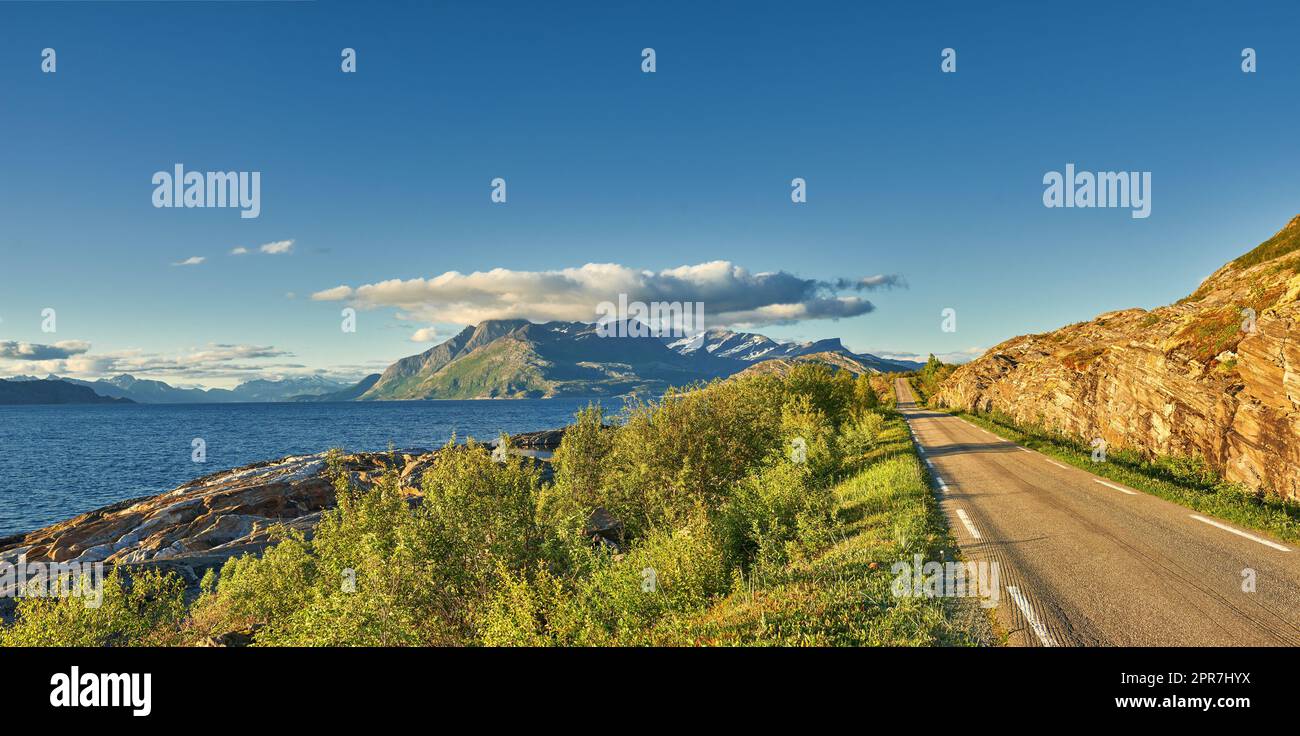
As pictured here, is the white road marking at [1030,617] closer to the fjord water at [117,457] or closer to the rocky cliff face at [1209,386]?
the rocky cliff face at [1209,386]

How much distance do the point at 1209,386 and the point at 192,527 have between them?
54.8m

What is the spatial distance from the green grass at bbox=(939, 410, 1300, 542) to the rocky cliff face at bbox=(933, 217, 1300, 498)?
597 millimetres

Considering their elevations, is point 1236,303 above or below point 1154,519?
above

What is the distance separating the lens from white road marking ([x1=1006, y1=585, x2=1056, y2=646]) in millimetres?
8359

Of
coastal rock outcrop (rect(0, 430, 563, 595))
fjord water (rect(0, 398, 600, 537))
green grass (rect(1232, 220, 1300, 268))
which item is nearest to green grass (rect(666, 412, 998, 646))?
fjord water (rect(0, 398, 600, 537))

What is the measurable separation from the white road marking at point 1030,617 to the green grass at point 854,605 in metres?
0.63

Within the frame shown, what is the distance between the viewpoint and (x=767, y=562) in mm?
13734

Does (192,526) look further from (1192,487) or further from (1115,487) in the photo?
(1192,487)

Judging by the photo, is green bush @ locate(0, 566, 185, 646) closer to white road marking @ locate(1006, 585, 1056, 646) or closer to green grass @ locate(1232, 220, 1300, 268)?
white road marking @ locate(1006, 585, 1056, 646)

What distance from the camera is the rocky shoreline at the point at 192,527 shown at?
3006cm
